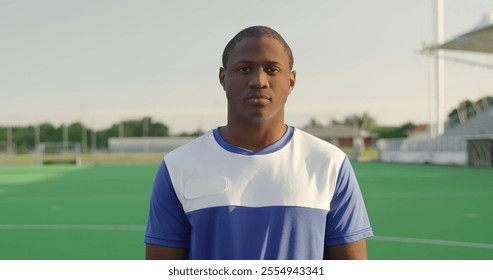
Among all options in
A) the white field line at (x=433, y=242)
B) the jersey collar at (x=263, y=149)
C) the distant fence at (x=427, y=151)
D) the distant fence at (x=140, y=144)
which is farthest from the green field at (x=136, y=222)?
the distant fence at (x=140, y=144)

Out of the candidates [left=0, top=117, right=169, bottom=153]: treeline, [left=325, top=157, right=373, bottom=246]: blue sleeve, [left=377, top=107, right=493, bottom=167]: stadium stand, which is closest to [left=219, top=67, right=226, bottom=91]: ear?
[left=325, top=157, right=373, bottom=246]: blue sleeve

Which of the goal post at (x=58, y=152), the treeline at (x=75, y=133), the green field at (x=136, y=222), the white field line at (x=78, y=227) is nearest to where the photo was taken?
the green field at (x=136, y=222)

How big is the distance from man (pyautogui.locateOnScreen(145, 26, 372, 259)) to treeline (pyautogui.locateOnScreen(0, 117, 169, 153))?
1787 inches

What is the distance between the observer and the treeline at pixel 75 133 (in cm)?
4596

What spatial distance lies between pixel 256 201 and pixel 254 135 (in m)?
0.20

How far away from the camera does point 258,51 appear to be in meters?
1.65

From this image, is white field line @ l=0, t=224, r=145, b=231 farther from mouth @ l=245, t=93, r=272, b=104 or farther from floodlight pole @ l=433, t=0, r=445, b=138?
floodlight pole @ l=433, t=0, r=445, b=138

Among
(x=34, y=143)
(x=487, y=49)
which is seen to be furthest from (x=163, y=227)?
(x=34, y=143)

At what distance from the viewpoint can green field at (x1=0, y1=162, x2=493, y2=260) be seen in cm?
708

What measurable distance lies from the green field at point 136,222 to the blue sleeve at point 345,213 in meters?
5.12

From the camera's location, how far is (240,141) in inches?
67.3

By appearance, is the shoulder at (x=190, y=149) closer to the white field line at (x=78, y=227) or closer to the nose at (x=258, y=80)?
the nose at (x=258, y=80)

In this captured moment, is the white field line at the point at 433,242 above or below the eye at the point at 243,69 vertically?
below

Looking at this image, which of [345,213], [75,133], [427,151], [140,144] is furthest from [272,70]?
[75,133]
